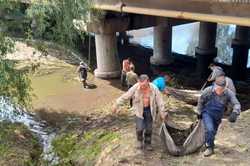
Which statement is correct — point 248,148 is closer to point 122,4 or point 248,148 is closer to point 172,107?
point 172,107

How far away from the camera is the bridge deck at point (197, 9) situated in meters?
12.7

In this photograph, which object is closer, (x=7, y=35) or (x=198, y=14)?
(x=7, y=35)

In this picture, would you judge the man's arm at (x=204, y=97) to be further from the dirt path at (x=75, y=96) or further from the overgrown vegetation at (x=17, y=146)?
the dirt path at (x=75, y=96)

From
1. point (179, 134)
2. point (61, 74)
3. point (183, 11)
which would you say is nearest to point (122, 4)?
point (183, 11)

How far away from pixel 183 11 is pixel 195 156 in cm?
629

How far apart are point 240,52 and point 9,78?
17337mm

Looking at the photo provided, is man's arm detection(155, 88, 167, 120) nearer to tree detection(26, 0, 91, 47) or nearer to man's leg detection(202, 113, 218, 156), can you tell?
man's leg detection(202, 113, 218, 156)

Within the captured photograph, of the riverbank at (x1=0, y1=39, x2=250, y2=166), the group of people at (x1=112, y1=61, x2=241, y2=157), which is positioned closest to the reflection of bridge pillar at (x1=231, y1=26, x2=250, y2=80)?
the riverbank at (x1=0, y1=39, x2=250, y2=166)

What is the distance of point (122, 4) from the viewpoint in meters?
17.0

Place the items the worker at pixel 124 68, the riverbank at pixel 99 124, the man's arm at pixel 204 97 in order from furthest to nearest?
the worker at pixel 124 68
the riverbank at pixel 99 124
the man's arm at pixel 204 97

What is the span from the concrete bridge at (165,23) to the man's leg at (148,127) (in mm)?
4736

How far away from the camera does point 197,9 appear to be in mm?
13992

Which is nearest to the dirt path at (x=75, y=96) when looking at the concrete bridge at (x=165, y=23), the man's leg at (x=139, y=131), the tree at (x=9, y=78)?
the concrete bridge at (x=165, y=23)

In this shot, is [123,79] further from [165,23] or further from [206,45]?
[206,45]
